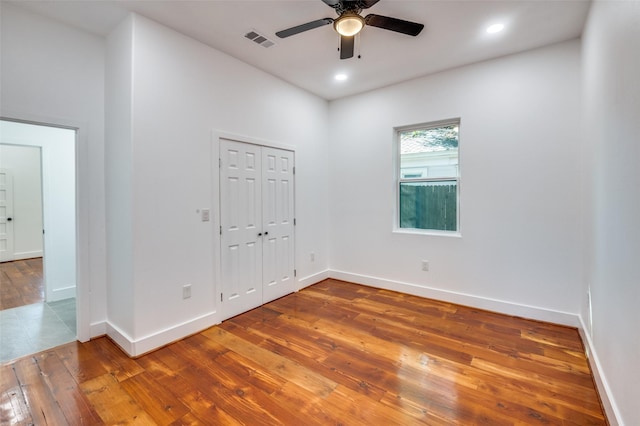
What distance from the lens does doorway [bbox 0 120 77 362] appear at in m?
2.93

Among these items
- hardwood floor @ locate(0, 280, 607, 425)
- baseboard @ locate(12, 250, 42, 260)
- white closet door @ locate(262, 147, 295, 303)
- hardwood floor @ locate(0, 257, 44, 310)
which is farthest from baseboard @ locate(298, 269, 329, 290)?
baseboard @ locate(12, 250, 42, 260)

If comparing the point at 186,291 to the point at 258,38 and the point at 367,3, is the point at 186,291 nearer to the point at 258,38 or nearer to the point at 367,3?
the point at 258,38

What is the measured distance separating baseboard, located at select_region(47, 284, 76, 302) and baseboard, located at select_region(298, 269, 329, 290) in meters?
3.19

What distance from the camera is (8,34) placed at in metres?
2.34

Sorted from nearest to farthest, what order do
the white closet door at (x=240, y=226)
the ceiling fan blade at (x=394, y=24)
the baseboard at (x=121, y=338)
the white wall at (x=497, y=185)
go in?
the ceiling fan blade at (x=394, y=24)
the baseboard at (x=121, y=338)
the white wall at (x=497, y=185)
the white closet door at (x=240, y=226)

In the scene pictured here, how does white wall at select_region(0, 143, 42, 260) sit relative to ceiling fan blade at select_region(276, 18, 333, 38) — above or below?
below

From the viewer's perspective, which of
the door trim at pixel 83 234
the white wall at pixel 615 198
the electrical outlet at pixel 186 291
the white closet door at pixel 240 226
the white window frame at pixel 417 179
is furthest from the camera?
the white window frame at pixel 417 179

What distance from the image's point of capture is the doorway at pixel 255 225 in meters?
3.29

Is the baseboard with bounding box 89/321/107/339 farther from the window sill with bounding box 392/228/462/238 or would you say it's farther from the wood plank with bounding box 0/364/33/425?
the window sill with bounding box 392/228/462/238

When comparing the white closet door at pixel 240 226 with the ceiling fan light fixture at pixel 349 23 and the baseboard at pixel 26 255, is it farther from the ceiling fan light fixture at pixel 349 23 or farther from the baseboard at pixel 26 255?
the baseboard at pixel 26 255

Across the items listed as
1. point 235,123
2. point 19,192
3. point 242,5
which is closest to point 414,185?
point 235,123

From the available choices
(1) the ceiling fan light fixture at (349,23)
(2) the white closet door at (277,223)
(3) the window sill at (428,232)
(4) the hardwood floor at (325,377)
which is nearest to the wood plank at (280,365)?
(4) the hardwood floor at (325,377)

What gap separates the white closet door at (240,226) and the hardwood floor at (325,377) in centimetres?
37

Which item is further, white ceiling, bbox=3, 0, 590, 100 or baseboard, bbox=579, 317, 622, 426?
white ceiling, bbox=3, 0, 590, 100
